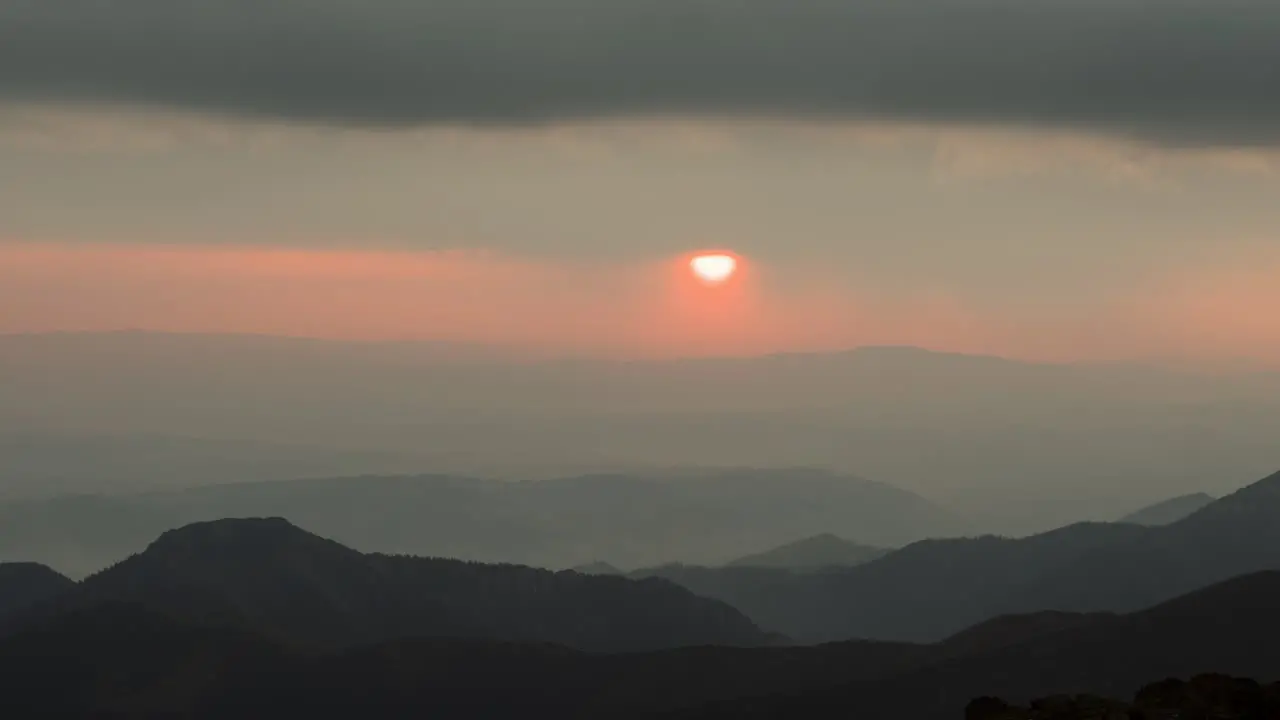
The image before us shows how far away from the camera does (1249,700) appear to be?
126625 millimetres

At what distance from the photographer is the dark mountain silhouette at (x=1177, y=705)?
121000 mm

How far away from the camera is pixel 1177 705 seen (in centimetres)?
12744

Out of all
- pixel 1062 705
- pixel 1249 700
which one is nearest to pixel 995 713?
pixel 1062 705

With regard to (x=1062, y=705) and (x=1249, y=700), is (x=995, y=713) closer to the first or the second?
(x=1062, y=705)

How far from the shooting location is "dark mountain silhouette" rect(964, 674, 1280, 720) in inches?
4764

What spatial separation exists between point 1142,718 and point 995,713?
12428 millimetres

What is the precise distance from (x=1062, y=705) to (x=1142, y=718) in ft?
20.0

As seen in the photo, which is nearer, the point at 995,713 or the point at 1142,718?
the point at 1142,718

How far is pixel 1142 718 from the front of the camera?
119438 mm

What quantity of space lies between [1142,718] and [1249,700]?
11032 mm

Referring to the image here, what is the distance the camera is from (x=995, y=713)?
12975 centimetres
